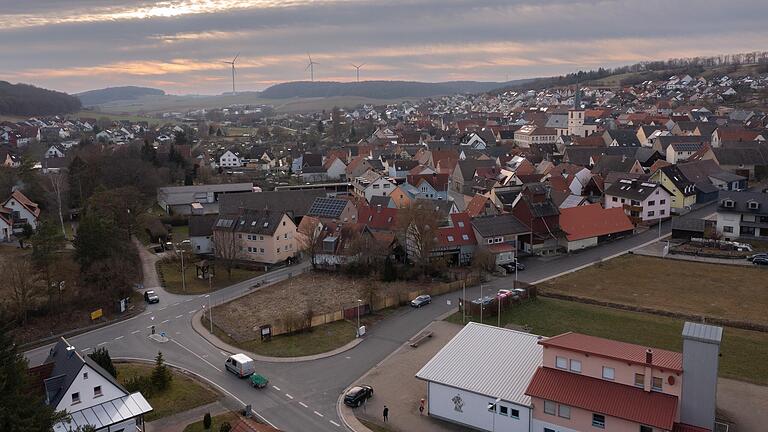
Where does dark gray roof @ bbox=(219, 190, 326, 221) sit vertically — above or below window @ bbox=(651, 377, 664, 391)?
above

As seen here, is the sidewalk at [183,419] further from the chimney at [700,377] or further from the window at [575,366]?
the chimney at [700,377]

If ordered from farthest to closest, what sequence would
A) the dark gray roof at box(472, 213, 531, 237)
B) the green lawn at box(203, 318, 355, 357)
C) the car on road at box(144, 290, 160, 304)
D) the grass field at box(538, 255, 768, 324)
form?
1. the dark gray roof at box(472, 213, 531, 237)
2. the car on road at box(144, 290, 160, 304)
3. the grass field at box(538, 255, 768, 324)
4. the green lawn at box(203, 318, 355, 357)

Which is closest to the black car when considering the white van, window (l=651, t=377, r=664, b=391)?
the white van

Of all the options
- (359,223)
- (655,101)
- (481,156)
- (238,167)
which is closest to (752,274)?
(359,223)

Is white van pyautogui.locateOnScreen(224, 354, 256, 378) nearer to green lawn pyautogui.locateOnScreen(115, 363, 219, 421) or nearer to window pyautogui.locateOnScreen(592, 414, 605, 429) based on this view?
green lawn pyautogui.locateOnScreen(115, 363, 219, 421)

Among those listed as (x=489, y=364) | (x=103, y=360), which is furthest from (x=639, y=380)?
(x=103, y=360)

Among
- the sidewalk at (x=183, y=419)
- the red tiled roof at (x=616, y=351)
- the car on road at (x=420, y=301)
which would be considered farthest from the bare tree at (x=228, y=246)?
the red tiled roof at (x=616, y=351)
